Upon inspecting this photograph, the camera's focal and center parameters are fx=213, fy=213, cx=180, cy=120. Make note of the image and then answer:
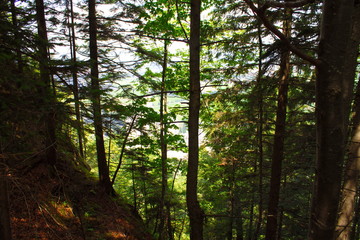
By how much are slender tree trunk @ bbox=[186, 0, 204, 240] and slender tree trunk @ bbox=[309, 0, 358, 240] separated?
325 cm

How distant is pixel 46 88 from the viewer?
414 centimetres

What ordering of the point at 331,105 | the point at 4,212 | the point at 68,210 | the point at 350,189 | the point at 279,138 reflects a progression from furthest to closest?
the point at 279,138, the point at 68,210, the point at 350,189, the point at 4,212, the point at 331,105

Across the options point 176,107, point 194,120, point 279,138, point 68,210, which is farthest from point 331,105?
point 68,210

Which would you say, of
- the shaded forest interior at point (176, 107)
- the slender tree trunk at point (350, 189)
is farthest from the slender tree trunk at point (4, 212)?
the slender tree trunk at point (350, 189)

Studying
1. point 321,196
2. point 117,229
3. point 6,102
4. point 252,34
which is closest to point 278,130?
point 252,34

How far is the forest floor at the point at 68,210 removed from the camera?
5.33 metres

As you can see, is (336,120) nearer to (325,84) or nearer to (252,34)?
(325,84)

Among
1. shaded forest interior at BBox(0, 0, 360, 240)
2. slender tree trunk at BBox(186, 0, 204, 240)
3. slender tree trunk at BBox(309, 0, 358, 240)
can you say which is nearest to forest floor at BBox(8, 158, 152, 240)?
shaded forest interior at BBox(0, 0, 360, 240)

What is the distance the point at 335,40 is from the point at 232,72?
17.5ft

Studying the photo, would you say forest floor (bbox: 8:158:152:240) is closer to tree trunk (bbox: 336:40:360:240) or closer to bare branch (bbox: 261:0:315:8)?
bare branch (bbox: 261:0:315:8)

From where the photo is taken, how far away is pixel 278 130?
6715 mm

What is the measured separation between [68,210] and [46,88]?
4184 mm

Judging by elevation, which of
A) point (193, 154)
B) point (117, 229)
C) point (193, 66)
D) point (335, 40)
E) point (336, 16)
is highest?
point (193, 66)

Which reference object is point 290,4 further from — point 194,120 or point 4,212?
point 4,212
